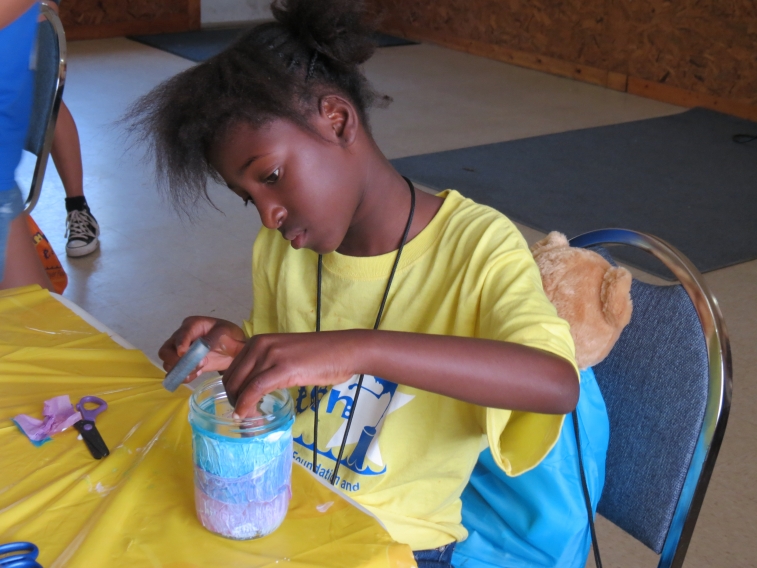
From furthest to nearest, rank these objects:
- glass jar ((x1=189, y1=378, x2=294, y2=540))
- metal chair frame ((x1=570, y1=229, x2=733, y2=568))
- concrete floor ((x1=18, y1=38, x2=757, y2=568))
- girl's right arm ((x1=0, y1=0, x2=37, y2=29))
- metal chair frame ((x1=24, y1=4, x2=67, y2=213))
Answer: concrete floor ((x1=18, y1=38, x2=757, y2=568)) → metal chair frame ((x1=24, y1=4, x2=67, y2=213)) → girl's right arm ((x1=0, y1=0, x2=37, y2=29)) → metal chair frame ((x1=570, y1=229, x2=733, y2=568)) → glass jar ((x1=189, y1=378, x2=294, y2=540))

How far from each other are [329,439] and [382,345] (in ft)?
1.03

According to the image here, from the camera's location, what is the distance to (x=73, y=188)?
9.62 ft

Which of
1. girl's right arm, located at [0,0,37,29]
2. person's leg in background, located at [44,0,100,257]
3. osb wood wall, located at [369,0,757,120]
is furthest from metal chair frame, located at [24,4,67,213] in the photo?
osb wood wall, located at [369,0,757,120]

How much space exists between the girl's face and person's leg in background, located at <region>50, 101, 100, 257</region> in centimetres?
207

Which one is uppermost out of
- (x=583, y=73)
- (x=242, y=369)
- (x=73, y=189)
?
(x=242, y=369)

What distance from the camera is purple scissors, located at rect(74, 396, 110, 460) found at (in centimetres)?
83

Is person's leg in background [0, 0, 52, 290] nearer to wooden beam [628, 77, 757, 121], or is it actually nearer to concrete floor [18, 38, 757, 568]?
concrete floor [18, 38, 757, 568]

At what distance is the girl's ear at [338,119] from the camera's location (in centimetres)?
97

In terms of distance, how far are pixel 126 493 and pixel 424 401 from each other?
0.38 metres

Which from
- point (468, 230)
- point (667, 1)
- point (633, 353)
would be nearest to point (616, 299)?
point (633, 353)

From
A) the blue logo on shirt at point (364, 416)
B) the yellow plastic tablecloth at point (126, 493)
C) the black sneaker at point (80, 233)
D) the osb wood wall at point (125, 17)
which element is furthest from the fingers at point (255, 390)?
the osb wood wall at point (125, 17)

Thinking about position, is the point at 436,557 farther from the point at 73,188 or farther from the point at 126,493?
the point at 73,188

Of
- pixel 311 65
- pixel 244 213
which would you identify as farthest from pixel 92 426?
pixel 244 213

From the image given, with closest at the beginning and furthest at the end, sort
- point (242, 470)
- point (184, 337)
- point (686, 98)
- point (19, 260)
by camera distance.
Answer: point (242, 470) → point (184, 337) → point (19, 260) → point (686, 98)
